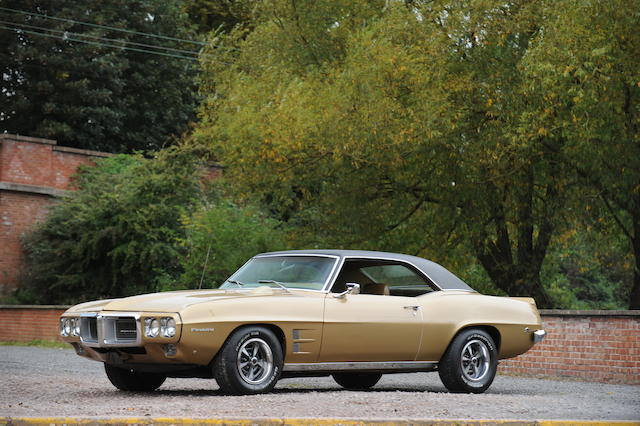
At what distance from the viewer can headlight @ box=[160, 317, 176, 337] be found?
9.97 meters

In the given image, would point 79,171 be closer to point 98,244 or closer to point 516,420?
point 98,244

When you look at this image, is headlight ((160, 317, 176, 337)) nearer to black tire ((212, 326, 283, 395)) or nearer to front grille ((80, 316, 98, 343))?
black tire ((212, 326, 283, 395))

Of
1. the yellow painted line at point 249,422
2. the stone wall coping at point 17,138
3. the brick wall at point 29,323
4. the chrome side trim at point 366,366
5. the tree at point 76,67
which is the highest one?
the tree at point 76,67

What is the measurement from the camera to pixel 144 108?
45125 mm

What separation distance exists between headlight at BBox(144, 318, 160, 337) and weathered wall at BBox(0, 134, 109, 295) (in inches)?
989

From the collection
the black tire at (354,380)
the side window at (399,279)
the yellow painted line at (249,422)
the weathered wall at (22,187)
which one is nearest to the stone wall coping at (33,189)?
the weathered wall at (22,187)

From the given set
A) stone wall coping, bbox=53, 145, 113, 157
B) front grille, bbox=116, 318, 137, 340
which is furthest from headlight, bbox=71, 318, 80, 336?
stone wall coping, bbox=53, 145, 113, 157

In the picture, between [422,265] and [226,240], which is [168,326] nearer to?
[422,265]

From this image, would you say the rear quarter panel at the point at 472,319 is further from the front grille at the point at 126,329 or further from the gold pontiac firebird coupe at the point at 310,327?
the front grille at the point at 126,329

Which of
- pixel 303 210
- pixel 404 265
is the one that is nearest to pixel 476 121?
pixel 303 210

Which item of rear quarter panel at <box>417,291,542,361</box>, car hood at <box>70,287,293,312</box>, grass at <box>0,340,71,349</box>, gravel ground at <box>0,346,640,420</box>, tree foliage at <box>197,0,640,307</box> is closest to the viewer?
gravel ground at <box>0,346,640,420</box>

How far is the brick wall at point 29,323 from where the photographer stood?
93.5 feet

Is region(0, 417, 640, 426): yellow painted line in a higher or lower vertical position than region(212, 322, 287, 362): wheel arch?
lower

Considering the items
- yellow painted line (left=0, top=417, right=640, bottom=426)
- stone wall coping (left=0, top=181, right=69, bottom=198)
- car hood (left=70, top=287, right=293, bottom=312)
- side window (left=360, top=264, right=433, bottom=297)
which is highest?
stone wall coping (left=0, top=181, right=69, bottom=198)
